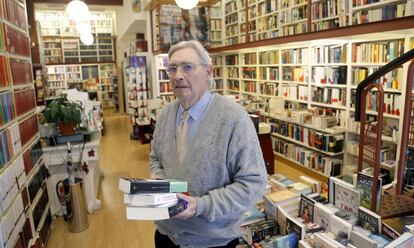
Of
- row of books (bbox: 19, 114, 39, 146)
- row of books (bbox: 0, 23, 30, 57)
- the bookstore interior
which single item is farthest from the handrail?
row of books (bbox: 19, 114, 39, 146)

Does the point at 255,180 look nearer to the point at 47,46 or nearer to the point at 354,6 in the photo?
the point at 354,6

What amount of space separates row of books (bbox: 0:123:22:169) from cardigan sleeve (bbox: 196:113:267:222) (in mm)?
1606

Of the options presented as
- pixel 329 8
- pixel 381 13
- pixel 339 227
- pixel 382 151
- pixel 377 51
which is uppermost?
pixel 329 8

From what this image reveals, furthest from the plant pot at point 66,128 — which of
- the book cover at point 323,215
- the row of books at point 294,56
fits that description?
the row of books at point 294,56

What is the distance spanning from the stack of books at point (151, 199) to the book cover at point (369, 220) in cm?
103

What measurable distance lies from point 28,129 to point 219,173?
2.29 m

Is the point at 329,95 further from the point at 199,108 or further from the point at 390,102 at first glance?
the point at 199,108

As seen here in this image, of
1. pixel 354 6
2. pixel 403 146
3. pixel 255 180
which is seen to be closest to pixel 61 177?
pixel 255 180

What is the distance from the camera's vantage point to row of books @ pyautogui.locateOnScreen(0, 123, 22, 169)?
2.11 meters

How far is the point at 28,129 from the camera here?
285 centimetres

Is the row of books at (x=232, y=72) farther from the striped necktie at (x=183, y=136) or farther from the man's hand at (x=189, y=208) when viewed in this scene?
the man's hand at (x=189, y=208)

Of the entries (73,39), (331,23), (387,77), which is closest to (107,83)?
(73,39)

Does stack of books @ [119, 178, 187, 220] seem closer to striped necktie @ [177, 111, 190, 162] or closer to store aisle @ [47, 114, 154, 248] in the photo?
striped necktie @ [177, 111, 190, 162]

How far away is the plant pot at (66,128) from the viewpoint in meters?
3.59
